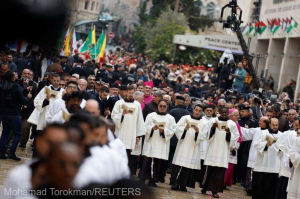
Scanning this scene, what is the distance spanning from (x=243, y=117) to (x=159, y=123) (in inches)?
120

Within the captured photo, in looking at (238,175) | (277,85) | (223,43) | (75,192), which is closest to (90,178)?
(75,192)

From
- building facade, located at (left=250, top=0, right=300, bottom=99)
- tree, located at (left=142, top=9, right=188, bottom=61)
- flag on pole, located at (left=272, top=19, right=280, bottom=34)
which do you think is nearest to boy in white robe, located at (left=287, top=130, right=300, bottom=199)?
building facade, located at (left=250, top=0, right=300, bottom=99)

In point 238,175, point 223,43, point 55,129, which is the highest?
point 223,43

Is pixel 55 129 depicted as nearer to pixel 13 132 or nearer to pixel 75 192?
pixel 75 192

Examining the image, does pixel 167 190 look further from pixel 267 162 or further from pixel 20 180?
pixel 20 180

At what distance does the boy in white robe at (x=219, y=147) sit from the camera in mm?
15188

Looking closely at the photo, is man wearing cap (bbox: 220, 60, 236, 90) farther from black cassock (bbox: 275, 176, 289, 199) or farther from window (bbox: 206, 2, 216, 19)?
window (bbox: 206, 2, 216, 19)

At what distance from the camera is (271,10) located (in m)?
42.8

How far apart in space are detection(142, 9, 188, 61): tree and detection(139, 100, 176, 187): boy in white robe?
40935 mm

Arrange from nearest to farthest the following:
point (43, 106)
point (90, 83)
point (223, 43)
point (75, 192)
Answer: point (75, 192) < point (43, 106) < point (90, 83) < point (223, 43)

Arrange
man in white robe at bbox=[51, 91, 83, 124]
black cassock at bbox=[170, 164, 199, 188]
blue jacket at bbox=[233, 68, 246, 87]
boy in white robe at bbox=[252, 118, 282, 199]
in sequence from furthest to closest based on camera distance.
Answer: blue jacket at bbox=[233, 68, 246, 87]
black cassock at bbox=[170, 164, 199, 188]
boy in white robe at bbox=[252, 118, 282, 199]
man in white robe at bbox=[51, 91, 83, 124]

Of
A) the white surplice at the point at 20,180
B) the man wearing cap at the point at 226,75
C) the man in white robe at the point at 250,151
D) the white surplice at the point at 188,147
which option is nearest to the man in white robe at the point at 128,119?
the white surplice at the point at 188,147

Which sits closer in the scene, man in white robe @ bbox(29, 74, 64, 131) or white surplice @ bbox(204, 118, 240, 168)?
man in white robe @ bbox(29, 74, 64, 131)

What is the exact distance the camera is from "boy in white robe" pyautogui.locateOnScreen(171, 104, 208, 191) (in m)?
15.2
